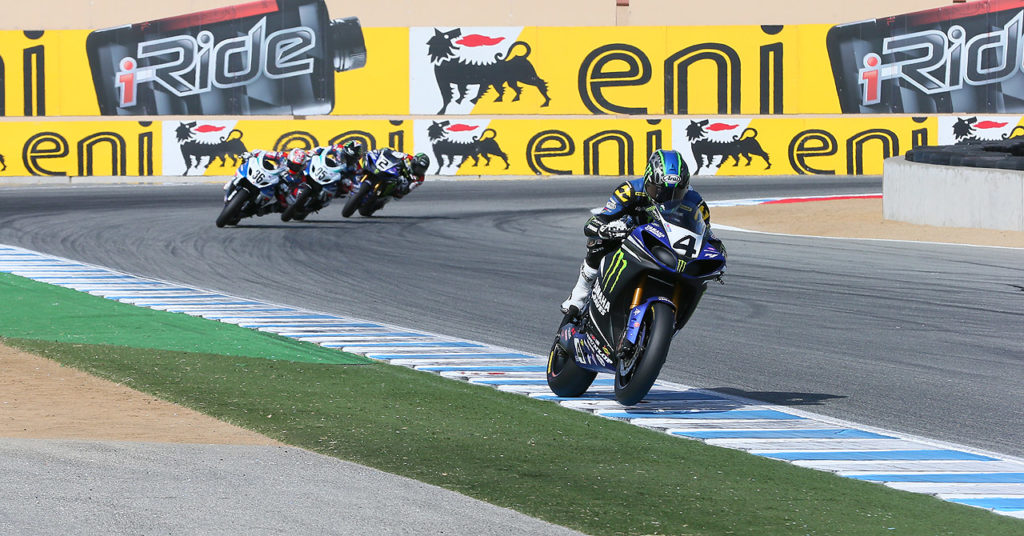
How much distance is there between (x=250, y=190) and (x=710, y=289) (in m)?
8.40

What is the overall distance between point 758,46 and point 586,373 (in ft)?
79.9

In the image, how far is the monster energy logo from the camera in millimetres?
8078

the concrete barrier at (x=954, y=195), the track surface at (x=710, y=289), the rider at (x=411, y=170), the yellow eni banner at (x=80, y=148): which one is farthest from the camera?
the yellow eni banner at (x=80, y=148)

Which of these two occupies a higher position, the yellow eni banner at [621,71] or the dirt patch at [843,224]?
the yellow eni banner at [621,71]

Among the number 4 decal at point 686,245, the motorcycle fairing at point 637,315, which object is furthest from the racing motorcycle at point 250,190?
the number 4 decal at point 686,245

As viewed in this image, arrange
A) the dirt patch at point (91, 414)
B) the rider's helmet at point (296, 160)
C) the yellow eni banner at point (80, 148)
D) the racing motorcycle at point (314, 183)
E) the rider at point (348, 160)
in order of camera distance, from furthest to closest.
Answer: the yellow eni banner at point (80, 148) < the rider at point (348, 160) < the racing motorcycle at point (314, 183) < the rider's helmet at point (296, 160) < the dirt patch at point (91, 414)

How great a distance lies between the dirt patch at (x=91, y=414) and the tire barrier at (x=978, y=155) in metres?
13.2

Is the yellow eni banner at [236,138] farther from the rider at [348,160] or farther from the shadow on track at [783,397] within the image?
the shadow on track at [783,397]

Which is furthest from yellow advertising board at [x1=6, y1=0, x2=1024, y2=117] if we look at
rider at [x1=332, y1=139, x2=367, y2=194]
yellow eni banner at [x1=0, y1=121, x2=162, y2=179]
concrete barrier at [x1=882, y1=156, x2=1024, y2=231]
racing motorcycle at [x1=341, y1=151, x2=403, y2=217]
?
concrete barrier at [x1=882, y1=156, x2=1024, y2=231]

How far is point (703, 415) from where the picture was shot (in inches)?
329

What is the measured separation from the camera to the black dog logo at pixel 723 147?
3162cm

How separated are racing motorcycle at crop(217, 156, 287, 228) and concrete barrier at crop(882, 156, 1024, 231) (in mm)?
8618

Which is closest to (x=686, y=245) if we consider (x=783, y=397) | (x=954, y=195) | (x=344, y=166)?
(x=783, y=397)

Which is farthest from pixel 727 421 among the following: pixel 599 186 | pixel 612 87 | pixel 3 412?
pixel 612 87
